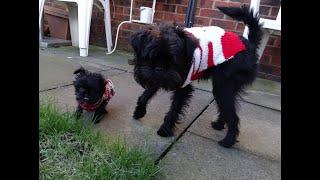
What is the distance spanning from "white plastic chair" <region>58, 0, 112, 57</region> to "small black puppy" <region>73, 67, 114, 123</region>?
6.83 feet

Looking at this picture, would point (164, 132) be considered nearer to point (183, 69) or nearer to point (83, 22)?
point (183, 69)

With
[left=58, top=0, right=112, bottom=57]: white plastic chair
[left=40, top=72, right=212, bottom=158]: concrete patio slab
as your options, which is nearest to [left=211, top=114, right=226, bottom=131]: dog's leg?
[left=40, top=72, right=212, bottom=158]: concrete patio slab

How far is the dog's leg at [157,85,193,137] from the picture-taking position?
230 cm

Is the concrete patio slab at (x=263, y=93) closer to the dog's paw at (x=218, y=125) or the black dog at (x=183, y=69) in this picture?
the dog's paw at (x=218, y=125)

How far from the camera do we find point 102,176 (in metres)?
1.52

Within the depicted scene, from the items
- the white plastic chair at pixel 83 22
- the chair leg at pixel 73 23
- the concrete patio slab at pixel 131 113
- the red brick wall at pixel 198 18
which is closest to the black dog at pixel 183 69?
the concrete patio slab at pixel 131 113

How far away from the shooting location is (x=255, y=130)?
2693 millimetres

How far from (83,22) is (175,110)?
2.61 m

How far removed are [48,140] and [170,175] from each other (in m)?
0.75

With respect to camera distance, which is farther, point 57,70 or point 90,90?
point 57,70

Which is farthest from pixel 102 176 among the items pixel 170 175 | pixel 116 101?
pixel 116 101

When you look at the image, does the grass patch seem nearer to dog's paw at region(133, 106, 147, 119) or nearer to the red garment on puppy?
the red garment on puppy

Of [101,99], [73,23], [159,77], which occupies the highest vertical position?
[73,23]

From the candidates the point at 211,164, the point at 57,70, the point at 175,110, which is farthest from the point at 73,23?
the point at 211,164
